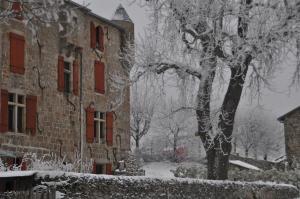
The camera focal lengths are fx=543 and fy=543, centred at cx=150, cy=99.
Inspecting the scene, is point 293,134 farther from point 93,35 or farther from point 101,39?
point 93,35

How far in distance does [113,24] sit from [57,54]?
527cm

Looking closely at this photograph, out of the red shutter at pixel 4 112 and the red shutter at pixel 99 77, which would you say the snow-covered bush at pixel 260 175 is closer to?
the red shutter at pixel 99 77

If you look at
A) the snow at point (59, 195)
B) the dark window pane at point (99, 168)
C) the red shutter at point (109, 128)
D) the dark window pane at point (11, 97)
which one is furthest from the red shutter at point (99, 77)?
the snow at point (59, 195)

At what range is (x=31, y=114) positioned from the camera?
2136cm

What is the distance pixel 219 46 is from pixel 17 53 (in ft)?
28.5

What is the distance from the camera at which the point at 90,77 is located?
1009 inches

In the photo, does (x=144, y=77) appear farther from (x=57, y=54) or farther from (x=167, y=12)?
(x=57, y=54)

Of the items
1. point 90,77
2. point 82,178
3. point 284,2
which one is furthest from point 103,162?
point 82,178

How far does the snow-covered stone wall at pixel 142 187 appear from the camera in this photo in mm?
8719

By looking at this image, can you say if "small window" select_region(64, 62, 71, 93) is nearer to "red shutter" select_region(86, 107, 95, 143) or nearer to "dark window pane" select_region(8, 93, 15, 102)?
"red shutter" select_region(86, 107, 95, 143)

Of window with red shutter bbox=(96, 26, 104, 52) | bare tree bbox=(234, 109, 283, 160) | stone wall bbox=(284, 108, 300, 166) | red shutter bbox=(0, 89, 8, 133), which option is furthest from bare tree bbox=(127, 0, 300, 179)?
bare tree bbox=(234, 109, 283, 160)

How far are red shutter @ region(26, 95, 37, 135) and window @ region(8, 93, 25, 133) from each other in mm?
191

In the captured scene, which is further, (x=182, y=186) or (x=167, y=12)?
(x=167, y=12)

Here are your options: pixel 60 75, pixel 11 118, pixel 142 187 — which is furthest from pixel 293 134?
pixel 142 187
